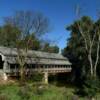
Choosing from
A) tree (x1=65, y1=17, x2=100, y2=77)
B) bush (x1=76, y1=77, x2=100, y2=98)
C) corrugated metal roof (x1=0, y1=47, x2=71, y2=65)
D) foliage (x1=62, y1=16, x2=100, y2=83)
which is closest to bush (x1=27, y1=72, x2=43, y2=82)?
corrugated metal roof (x1=0, y1=47, x2=71, y2=65)

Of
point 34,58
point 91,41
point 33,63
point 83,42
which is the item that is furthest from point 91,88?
point 34,58

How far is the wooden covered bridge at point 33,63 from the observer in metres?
37.3

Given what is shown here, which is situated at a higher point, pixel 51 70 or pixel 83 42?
pixel 83 42

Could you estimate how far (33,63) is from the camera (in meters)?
42.8

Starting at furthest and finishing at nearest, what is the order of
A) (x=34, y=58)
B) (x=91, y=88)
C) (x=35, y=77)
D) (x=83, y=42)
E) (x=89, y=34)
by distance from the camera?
1. (x=34, y=58)
2. (x=83, y=42)
3. (x=35, y=77)
4. (x=89, y=34)
5. (x=91, y=88)

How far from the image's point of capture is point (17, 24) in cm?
3909

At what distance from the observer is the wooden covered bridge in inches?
1470

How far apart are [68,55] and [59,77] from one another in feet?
37.2

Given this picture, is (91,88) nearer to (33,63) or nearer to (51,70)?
(33,63)

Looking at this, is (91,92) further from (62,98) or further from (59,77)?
(59,77)

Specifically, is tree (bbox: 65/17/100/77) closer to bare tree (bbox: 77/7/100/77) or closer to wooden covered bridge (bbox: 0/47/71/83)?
bare tree (bbox: 77/7/100/77)

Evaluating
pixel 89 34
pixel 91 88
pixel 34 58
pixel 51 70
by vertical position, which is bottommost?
pixel 91 88

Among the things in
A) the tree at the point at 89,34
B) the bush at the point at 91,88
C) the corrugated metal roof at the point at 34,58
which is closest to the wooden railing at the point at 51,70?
the corrugated metal roof at the point at 34,58

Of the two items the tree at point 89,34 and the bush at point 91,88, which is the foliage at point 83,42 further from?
the bush at point 91,88
